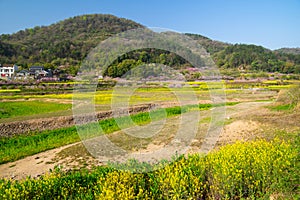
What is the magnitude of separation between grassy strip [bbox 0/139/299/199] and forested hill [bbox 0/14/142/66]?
57634 mm

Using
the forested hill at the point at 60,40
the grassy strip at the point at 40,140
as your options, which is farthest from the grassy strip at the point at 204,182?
the forested hill at the point at 60,40

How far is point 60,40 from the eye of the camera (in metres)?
103

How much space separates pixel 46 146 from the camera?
11.8m

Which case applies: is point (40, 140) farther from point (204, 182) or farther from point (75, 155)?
point (204, 182)

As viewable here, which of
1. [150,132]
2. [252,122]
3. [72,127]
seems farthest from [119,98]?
[252,122]

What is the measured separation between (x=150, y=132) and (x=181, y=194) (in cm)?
885

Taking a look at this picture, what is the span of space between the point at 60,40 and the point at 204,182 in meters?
108

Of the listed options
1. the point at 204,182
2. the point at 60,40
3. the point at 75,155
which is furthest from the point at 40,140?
the point at 60,40

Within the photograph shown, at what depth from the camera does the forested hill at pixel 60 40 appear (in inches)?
2616

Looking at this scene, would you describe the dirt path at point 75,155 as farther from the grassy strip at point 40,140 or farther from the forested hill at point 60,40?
the forested hill at point 60,40

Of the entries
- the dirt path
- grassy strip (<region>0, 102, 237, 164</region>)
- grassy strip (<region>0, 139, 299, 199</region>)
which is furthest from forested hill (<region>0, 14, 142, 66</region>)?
grassy strip (<region>0, 139, 299, 199</region>)

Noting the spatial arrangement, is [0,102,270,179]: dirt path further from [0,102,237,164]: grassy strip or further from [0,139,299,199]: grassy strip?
[0,139,299,199]: grassy strip

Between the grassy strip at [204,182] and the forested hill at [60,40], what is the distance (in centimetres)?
5763

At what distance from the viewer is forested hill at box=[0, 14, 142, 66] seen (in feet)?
218
